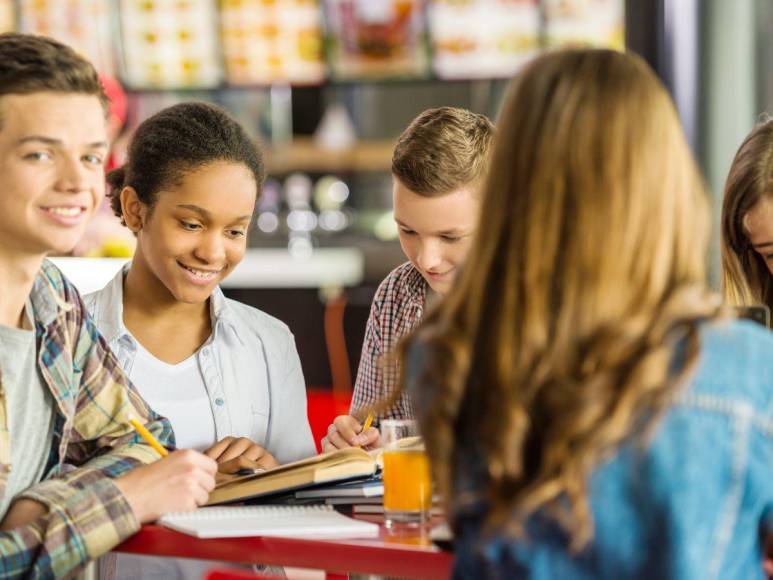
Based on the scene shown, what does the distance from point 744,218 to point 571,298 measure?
1.13 metres

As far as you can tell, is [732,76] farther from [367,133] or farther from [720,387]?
[367,133]

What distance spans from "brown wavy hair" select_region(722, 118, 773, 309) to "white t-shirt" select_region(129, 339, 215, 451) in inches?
38.6

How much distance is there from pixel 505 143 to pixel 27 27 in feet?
16.6

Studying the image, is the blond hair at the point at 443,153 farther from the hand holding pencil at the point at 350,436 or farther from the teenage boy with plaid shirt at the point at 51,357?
the teenage boy with plaid shirt at the point at 51,357

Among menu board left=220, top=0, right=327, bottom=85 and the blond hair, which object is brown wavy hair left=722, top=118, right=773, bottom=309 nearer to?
the blond hair

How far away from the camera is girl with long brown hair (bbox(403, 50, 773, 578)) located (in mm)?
1071

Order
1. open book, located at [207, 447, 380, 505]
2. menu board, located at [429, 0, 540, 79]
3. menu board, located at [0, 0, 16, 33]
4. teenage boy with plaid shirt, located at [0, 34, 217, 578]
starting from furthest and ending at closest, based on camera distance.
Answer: menu board, located at [0, 0, 16, 33]
menu board, located at [429, 0, 540, 79]
open book, located at [207, 447, 380, 505]
teenage boy with plaid shirt, located at [0, 34, 217, 578]

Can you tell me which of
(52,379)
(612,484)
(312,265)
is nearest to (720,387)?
(612,484)

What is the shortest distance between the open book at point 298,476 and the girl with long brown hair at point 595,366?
517 millimetres

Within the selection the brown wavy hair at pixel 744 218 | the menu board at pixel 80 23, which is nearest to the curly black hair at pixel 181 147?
the brown wavy hair at pixel 744 218

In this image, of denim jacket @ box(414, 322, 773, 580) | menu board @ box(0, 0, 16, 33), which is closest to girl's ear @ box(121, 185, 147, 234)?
denim jacket @ box(414, 322, 773, 580)

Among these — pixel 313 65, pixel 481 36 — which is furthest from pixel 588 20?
pixel 313 65

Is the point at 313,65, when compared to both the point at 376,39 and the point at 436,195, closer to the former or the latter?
the point at 376,39

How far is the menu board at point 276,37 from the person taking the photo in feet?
18.0
